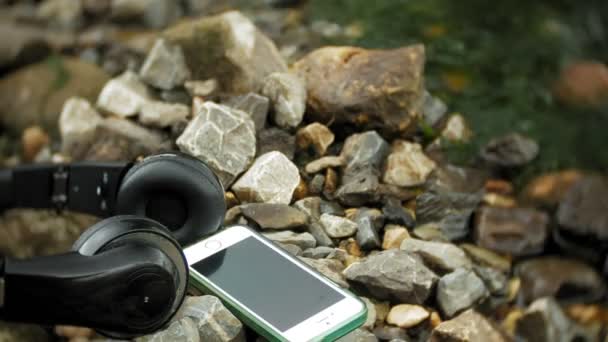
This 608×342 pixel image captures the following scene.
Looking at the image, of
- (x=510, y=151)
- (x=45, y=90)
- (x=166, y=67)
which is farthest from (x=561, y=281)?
(x=45, y=90)

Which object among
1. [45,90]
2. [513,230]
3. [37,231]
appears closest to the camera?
[513,230]

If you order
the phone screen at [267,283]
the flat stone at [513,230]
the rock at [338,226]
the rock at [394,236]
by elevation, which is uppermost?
the phone screen at [267,283]

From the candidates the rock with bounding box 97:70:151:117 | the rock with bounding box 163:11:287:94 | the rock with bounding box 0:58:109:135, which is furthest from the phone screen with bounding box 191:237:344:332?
the rock with bounding box 0:58:109:135

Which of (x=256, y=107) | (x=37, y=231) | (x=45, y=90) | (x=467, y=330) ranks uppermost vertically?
(x=256, y=107)

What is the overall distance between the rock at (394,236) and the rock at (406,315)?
14 cm

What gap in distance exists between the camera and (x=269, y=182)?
165cm

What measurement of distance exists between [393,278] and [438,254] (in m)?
0.14

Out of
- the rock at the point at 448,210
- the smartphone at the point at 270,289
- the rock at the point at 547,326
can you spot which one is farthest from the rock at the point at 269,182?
the rock at the point at 547,326

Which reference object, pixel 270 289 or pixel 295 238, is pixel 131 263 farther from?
pixel 295 238

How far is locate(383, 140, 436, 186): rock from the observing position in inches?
67.6

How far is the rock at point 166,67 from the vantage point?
6.78 feet

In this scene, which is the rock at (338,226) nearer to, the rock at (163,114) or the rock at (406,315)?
the rock at (406,315)

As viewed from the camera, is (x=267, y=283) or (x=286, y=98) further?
(x=286, y=98)

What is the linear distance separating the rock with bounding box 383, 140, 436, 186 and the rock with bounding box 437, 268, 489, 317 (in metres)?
0.27
